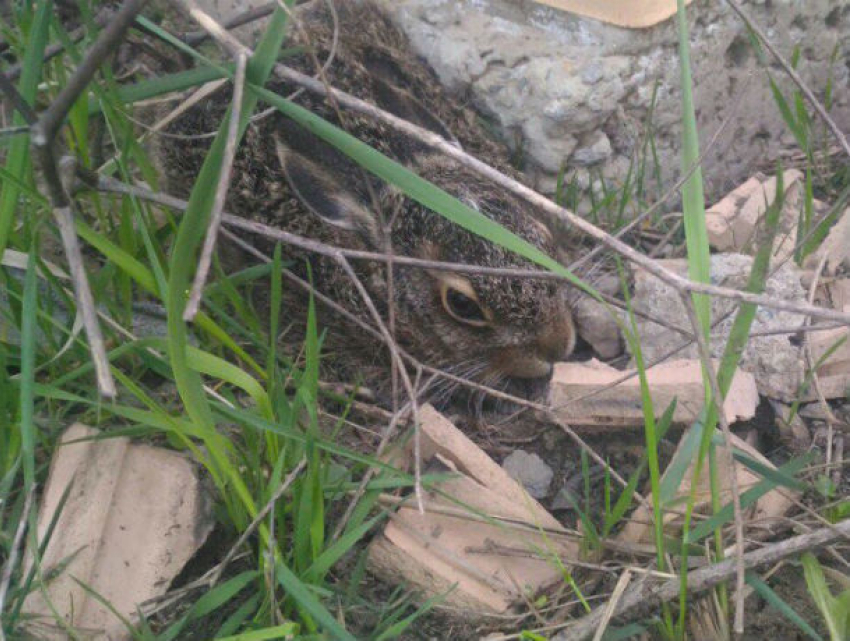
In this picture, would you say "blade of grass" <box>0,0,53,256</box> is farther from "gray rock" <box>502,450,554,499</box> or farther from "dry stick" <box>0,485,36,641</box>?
"gray rock" <box>502,450,554,499</box>

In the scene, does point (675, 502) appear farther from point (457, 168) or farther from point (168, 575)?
point (457, 168)

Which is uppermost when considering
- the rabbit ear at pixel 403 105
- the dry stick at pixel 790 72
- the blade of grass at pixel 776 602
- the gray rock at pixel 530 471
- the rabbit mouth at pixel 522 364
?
the dry stick at pixel 790 72

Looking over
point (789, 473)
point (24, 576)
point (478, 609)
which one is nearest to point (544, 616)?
point (478, 609)

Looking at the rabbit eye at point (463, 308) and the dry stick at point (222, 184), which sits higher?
the dry stick at point (222, 184)

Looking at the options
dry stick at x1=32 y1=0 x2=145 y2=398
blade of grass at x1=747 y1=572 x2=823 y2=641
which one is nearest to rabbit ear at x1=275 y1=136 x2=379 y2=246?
dry stick at x1=32 y1=0 x2=145 y2=398

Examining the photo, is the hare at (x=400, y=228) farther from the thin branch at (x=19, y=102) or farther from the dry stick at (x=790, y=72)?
the thin branch at (x=19, y=102)

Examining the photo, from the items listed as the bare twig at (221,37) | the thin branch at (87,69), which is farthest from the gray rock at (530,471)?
the thin branch at (87,69)
